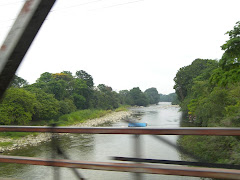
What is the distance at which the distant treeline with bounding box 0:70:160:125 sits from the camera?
27.4 metres

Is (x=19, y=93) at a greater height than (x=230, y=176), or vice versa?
(x=19, y=93)

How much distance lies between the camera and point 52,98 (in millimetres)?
36531

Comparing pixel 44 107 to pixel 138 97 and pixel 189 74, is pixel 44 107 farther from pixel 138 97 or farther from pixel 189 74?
pixel 138 97

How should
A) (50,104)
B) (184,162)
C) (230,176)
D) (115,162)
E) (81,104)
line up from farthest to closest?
(81,104)
(50,104)
(115,162)
(184,162)
(230,176)

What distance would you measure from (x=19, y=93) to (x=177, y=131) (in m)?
29.3

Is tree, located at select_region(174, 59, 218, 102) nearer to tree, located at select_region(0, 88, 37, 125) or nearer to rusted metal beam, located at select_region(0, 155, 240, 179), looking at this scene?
tree, located at select_region(0, 88, 37, 125)

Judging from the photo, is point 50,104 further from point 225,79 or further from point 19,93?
point 225,79

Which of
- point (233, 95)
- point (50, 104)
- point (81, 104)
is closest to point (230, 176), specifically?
point (233, 95)

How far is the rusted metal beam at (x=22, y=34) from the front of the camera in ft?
5.74

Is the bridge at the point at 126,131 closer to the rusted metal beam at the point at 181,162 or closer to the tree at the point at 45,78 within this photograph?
the rusted metal beam at the point at 181,162

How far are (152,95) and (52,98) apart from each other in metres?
55.8

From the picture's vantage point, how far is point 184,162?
1.94 meters

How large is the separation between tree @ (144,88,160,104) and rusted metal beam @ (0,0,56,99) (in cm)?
8136

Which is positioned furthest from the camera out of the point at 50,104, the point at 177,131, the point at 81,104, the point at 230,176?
the point at 81,104
